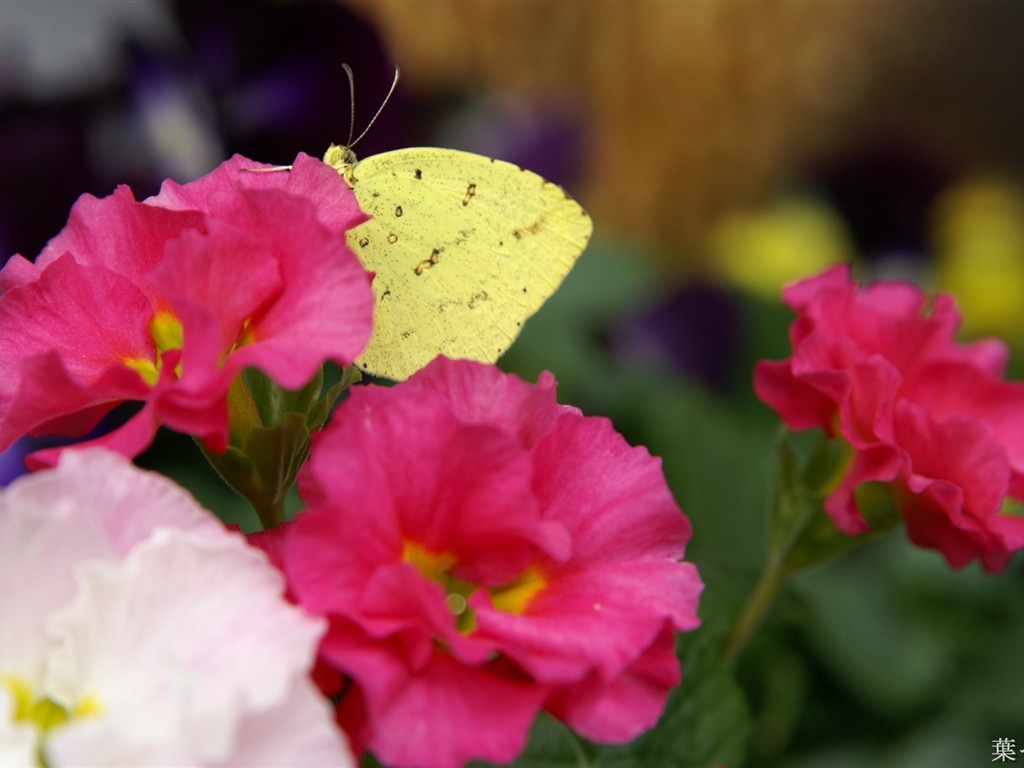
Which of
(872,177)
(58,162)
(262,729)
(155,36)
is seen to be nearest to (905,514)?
(262,729)

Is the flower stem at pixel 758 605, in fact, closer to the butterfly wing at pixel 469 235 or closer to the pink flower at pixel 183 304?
the butterfly wing at pixel 469 235

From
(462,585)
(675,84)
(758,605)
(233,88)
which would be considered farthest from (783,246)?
(462,585)

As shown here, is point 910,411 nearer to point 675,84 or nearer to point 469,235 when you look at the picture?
point 469,235

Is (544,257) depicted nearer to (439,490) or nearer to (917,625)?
(439,490)

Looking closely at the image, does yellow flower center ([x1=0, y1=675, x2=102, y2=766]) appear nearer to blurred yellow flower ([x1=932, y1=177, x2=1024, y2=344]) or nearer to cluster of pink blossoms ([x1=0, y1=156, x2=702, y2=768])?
cluster of pink blossoms ([x1=0, y1=156, x2=702, y2=768])

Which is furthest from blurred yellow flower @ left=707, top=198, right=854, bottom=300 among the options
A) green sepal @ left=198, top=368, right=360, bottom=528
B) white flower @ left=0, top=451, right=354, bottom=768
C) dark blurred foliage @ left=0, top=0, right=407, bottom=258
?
white flower @ left=0, top=451, right=354, bottom=768
